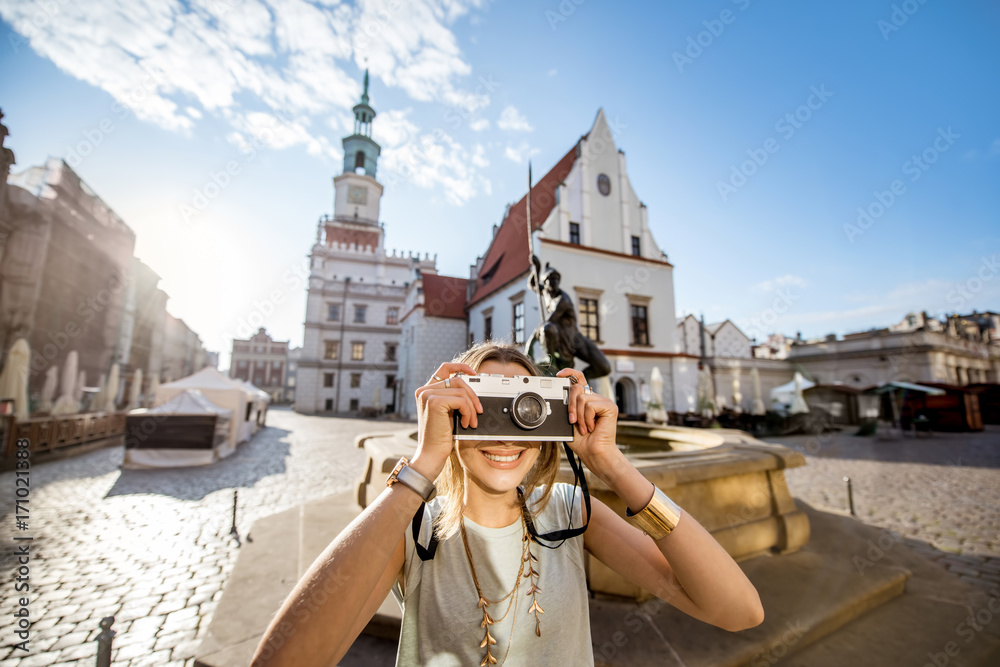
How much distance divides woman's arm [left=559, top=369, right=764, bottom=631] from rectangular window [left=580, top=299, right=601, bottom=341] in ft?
51.8

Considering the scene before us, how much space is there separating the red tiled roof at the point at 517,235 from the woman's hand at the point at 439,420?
15.2 m

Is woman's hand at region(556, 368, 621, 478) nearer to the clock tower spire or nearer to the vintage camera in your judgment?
the vintage camera

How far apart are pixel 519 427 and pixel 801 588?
10.7 ft

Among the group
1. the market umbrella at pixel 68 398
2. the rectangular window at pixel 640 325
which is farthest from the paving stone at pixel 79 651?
the rectangular window at pixel 640 325

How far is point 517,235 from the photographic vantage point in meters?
20.0

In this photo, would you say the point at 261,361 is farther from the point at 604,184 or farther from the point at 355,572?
the point at 355,572

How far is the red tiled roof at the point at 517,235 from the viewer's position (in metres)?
17.9

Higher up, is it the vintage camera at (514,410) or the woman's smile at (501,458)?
the vintage camera at (514,410)

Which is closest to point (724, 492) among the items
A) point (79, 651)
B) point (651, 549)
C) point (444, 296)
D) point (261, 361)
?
point (651, 549)

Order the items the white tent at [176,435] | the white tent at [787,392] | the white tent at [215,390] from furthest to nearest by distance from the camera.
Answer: the white tent at [787,392]
the white tent at [215,390]
the white tent at [176,435]

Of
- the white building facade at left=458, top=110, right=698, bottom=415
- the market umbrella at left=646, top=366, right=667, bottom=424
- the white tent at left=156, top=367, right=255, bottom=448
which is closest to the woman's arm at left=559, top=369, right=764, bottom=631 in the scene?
the white tent at left=156, top=367, right=255, bottom=448

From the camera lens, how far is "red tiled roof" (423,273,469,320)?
2353 centimetres

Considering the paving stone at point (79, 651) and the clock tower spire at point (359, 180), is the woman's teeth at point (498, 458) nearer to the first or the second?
the paving stone at point (79, 651)

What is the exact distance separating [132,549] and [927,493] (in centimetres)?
1200
